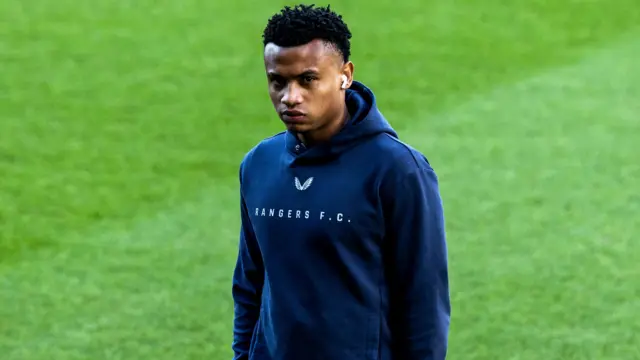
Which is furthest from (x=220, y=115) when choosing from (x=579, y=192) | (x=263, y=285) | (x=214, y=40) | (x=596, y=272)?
(x=263, y=285)

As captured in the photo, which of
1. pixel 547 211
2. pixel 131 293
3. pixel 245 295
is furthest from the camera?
pixel 547 211

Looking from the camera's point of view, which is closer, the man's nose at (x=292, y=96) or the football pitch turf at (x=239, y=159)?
the man's nose at (x=292, y=96)

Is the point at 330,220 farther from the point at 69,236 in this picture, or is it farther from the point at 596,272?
the point at 69,236

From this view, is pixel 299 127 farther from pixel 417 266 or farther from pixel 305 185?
pixel 417 266

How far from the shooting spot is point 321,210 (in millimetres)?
1742

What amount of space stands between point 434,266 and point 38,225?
3634mm

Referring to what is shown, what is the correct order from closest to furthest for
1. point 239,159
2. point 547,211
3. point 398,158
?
point 398,158 → point 547,211 → point 239,159

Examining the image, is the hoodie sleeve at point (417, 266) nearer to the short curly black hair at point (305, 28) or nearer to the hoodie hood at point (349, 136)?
the hoodie hood at point (349, 136)

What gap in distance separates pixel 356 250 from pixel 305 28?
1.33ft

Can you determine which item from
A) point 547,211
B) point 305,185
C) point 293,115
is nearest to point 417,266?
point 305,185

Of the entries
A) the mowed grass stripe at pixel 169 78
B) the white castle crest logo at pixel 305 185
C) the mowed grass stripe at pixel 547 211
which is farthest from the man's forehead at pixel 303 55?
the mowed grass stripe at pixel 169 78

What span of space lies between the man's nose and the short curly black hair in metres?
0.08

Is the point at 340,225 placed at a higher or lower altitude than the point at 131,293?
higher

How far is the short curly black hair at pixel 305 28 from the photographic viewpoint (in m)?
1.76
